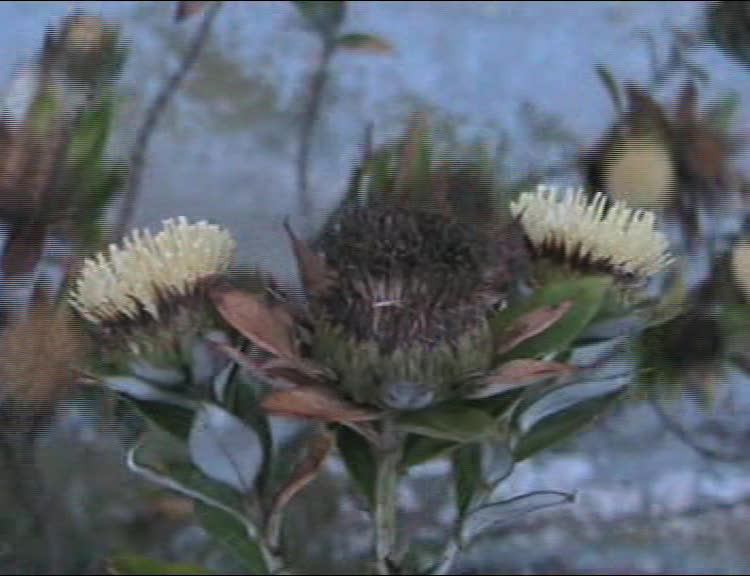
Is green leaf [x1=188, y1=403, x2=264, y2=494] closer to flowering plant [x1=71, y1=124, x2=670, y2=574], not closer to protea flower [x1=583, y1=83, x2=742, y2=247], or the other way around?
flowering plant [x1=71, y1=124, x2=670, y2=574]

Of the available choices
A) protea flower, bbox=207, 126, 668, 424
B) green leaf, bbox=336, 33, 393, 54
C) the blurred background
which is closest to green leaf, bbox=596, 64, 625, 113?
the blurred background

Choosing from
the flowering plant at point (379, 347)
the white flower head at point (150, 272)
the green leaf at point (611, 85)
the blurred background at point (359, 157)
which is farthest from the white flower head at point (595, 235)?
the green leaf at point (611, 85)

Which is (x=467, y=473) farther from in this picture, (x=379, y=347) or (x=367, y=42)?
(x=367, y=42)

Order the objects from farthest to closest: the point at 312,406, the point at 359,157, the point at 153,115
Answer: the point at 153,115 < the point at 359,157 < the point at 312,406

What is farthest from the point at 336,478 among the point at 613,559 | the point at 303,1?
the point at 303,1

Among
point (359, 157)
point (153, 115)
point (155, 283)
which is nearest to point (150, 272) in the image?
point (155, 283)

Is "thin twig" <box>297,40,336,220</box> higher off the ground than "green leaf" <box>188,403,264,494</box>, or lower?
higher
